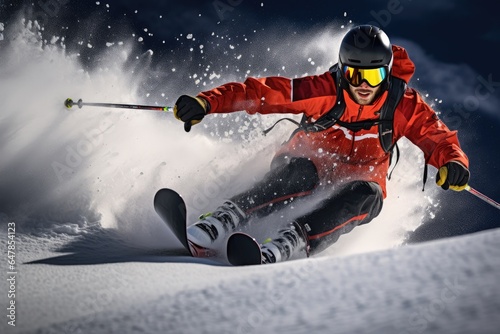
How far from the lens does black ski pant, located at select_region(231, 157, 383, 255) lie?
2859 millimetres

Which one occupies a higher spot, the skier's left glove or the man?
the man

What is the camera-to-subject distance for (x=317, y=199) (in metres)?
3.08

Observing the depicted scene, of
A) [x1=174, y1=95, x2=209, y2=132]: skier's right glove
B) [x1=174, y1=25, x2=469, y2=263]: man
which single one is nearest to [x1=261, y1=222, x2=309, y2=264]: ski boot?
[x1=174, y1=25, x2=469, y2=263]: man

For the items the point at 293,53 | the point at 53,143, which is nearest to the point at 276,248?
the point at 53,143

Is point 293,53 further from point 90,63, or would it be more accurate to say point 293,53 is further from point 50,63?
point 50,63

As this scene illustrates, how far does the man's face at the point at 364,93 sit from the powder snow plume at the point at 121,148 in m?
1.14

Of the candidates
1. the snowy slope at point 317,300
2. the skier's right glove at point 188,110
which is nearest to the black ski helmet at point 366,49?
the skier's right glove at point 188,110

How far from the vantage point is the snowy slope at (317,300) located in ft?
3.46

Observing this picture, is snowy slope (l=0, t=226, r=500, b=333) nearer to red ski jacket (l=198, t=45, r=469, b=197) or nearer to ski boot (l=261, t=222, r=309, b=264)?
ski boot (l=261, t=222, r=309, b=264)

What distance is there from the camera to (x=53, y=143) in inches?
141

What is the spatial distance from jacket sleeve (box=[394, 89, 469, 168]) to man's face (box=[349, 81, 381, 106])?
24 centimetres

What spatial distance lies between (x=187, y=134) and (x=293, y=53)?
1904 mm

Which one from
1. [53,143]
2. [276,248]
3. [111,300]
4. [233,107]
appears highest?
[53,143]

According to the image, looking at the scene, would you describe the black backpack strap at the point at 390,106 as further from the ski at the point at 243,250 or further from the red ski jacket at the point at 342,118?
the ski at the point at 243,250
